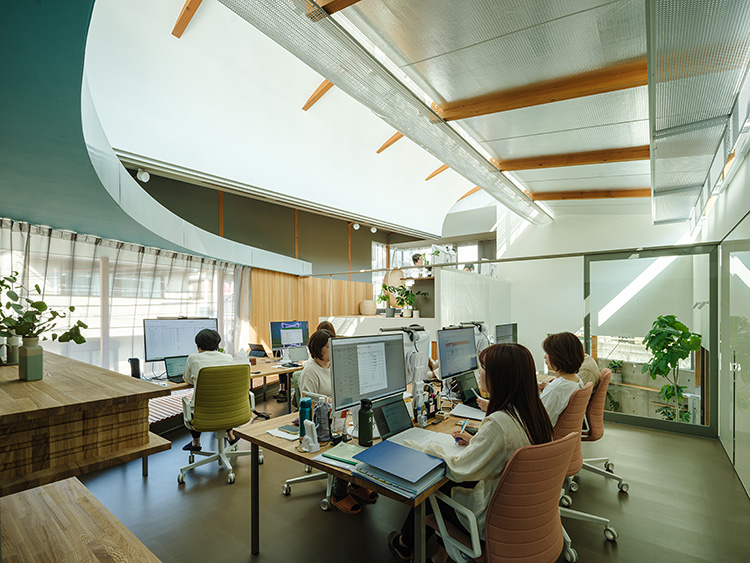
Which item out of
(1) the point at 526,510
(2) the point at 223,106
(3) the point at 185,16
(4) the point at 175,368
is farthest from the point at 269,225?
(1) the point at 526,510

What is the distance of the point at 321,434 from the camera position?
2.09 m

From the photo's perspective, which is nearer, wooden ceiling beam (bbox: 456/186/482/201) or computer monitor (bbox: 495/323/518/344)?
computer monitor (bbox: 495/323/518/344)

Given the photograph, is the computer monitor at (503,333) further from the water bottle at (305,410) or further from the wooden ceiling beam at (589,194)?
the wooden ceiling beam at (589,194)

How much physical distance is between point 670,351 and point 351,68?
442 centimetres

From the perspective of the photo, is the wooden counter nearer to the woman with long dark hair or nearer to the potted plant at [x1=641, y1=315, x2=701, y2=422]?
the woman with long dark hair

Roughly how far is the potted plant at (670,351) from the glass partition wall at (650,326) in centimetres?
2

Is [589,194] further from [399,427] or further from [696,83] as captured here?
[399,427]

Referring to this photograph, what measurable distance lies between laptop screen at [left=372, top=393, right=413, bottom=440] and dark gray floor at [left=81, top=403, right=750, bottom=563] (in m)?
0.76

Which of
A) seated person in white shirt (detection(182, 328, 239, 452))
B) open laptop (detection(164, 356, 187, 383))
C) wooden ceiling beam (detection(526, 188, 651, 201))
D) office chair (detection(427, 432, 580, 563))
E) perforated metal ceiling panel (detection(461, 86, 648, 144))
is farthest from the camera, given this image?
wooden ceiling beam (detection(526, 188, 651, 201))

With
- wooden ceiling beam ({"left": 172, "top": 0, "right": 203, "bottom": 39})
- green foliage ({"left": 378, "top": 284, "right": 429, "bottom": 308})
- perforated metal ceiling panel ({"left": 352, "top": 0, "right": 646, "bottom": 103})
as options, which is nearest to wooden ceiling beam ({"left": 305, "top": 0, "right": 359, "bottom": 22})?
perforated metal ceiling panel ({"left": 352, "top": 0, "right": 646, "bottom": 103})

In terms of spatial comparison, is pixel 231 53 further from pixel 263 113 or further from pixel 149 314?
pixel 149 314

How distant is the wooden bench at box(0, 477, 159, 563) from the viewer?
1.09 m

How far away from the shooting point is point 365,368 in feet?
7.13

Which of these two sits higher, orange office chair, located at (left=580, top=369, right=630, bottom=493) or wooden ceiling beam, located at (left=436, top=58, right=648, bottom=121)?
wooden ceiling beam, located at (left=436, top=58, right=648, bottom=121)
